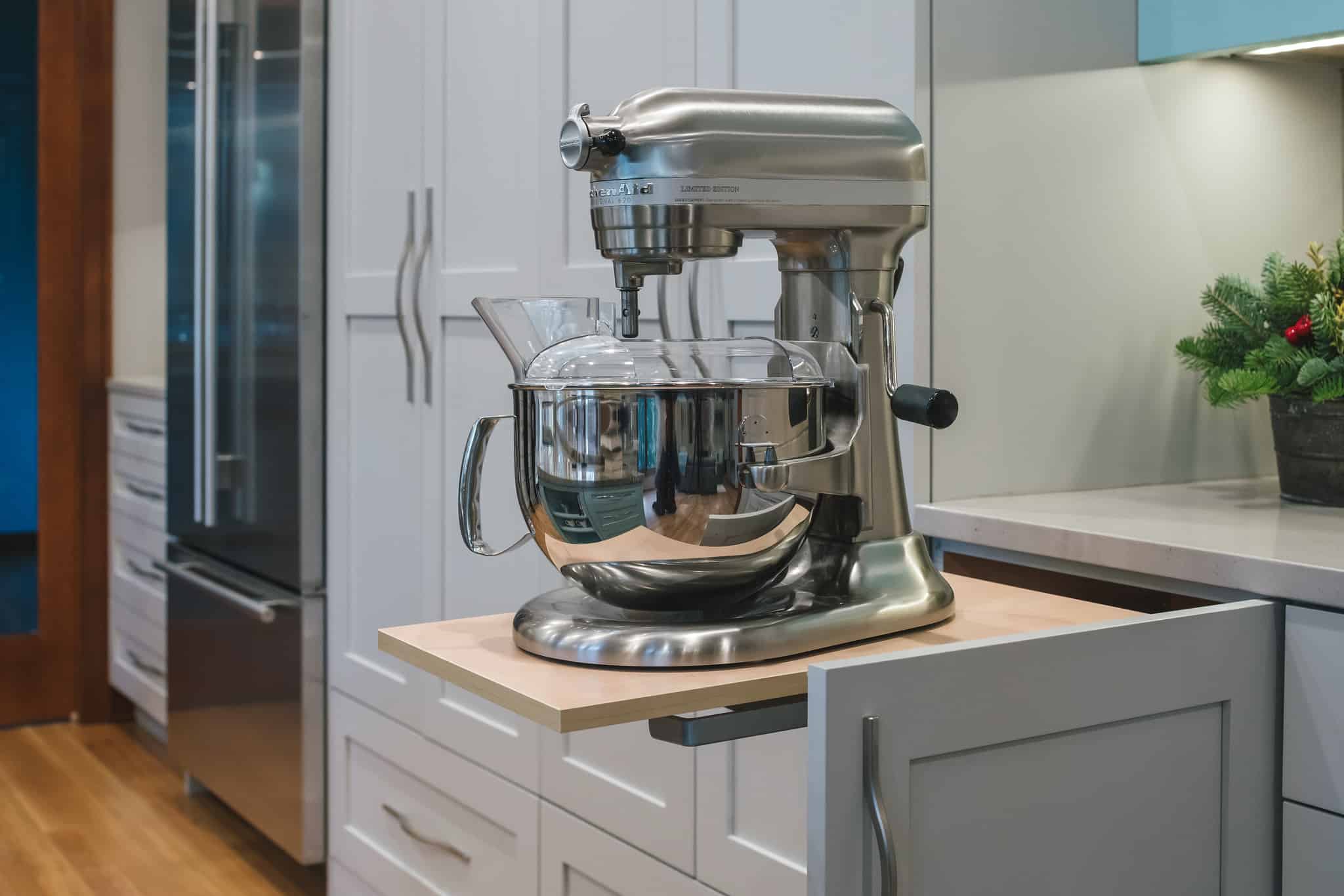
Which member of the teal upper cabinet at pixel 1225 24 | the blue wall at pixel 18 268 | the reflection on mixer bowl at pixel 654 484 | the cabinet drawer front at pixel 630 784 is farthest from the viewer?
the blue wall at pixel 18 268

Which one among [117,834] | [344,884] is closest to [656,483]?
[344,884]

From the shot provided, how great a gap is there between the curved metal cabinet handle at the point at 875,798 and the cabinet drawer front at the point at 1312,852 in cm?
40

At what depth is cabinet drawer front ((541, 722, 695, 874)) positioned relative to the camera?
1.58 metres

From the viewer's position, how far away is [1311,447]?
1341 mm

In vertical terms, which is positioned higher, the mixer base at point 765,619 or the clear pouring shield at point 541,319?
Answer: the clear pouring shield at point 541,319

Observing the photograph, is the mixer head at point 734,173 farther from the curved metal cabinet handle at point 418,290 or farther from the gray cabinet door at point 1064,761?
the curved metal cabinet handle at point 418,290

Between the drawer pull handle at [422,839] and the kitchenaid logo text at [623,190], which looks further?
the drawer pull handle at [422,839]

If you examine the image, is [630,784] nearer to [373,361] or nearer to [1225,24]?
[373,361]

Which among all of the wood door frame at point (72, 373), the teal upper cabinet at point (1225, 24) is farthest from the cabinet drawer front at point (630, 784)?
the wood door frame at point (72, 373)

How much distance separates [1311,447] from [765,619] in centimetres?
71

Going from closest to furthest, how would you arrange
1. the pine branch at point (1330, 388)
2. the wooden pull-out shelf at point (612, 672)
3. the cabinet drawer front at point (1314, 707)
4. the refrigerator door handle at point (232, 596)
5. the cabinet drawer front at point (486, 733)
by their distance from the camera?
1. the wooden pull-out shelf at point (612, 672)
2. the cabinet drawer front at point (1314, 707)
3. the pine branch at point (1330, 388)
4. the cabinet drawer front at point (486, 733)
5. the refrigerator door handle at point (232, 596)

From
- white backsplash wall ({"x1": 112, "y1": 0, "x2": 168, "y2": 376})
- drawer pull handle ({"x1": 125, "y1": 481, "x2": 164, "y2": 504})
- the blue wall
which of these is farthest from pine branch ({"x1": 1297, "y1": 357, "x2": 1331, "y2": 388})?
the blue wall

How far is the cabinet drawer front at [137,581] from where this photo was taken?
10.6 feet

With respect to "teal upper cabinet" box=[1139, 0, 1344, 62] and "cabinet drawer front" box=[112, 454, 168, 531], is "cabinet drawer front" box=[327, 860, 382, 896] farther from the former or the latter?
"teal upper cabinet" box=[1139, 0, 1344, 62]
